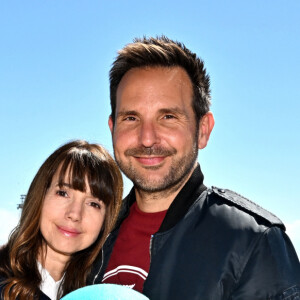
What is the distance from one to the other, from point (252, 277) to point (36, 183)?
7.13 feet

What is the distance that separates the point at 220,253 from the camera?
2869mm

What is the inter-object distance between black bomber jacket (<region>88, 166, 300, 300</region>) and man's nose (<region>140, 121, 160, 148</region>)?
1.48ft

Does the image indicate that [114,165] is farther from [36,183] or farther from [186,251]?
[186,251]

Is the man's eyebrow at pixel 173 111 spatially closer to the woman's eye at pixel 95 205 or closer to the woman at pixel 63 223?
the woman at pixel 63 223

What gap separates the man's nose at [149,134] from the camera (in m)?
3.31

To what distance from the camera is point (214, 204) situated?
317cm

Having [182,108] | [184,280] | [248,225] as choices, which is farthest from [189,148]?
[184,280]

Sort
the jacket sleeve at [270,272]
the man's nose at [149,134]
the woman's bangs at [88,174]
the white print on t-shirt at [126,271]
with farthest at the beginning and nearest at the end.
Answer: the woman's bangs at [88,174] → the man's nose at [149,134] → the white print on t-shirt at [126,271] → the jacket sleeve at [270,272]

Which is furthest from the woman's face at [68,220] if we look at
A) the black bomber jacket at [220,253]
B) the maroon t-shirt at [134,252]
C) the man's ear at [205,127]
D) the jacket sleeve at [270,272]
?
the jacket sleeve at [270,272]

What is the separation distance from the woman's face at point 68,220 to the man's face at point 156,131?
1.80 ft

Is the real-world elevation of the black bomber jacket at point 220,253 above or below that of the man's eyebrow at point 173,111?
below

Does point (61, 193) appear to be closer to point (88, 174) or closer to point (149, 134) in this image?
point (88, 174)

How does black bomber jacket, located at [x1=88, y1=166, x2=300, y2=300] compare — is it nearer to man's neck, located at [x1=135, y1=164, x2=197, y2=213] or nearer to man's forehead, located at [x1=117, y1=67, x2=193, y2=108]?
man's neck, located at [x1=135, y1=164, x2=197, y2=213]

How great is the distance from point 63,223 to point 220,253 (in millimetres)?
1466
